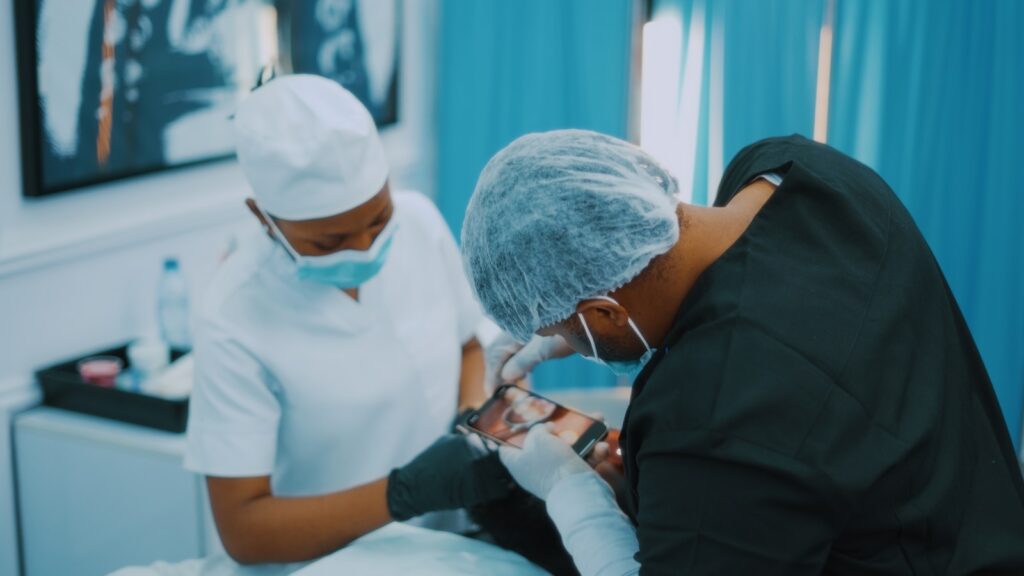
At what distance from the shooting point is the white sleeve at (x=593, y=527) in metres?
1.19

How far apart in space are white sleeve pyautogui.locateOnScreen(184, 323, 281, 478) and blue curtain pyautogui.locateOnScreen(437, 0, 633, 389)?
185cm

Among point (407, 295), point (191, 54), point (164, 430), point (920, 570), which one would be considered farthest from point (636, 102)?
point (920, 570)

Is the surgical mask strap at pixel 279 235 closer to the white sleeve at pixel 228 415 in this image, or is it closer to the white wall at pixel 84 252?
the white sleeve at pixel 228 415

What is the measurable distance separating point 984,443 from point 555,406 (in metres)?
0.60

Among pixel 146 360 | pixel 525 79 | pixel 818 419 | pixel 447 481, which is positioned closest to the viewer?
pixel 818 419

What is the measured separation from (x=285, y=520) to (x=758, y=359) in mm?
839

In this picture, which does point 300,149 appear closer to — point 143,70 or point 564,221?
point 564,221

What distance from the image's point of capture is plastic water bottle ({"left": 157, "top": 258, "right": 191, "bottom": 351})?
2.45m

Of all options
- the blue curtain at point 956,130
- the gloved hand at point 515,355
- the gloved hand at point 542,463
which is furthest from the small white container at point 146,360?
the blue curtain at point 956,130

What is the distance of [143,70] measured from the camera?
2373 millimetres

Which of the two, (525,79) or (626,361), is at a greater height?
(525,79)

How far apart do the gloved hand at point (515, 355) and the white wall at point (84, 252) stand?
1076mm

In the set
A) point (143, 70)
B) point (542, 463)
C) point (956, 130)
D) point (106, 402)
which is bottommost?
point (106, 402)

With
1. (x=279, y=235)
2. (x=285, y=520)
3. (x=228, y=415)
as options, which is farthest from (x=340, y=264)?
(x=285, y=520)
